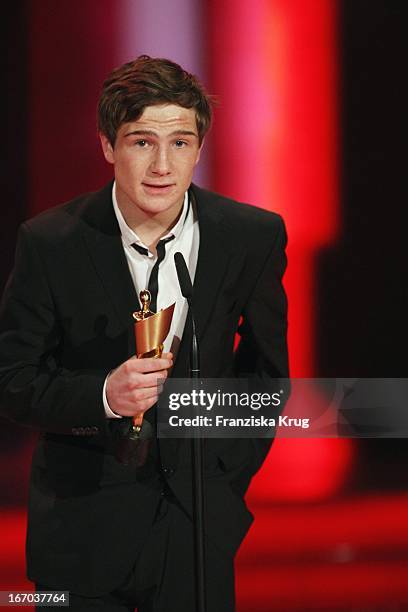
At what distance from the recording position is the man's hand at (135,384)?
1758 mm

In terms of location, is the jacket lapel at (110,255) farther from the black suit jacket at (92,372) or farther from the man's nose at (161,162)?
the man's nose at (161,162)

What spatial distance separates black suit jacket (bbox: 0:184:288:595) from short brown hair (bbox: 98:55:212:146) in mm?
165

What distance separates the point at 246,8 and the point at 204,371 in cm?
160

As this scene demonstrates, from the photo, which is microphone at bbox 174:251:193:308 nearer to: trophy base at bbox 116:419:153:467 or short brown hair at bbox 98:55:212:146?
trophy base at bbox 116:419:153:467

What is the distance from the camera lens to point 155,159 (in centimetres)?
216

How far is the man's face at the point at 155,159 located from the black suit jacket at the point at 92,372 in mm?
68

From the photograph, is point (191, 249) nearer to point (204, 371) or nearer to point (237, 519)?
point (204, 371)

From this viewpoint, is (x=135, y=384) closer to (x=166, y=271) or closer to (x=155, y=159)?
(x=166, y=271)

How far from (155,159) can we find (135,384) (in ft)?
1.87

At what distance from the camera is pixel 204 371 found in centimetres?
214

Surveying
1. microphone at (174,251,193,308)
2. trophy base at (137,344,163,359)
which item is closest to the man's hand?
trophy base at (137,344,163,359)

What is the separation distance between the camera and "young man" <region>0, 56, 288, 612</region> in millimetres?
2043

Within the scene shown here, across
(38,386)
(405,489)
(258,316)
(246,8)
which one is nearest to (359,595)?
(405,489)

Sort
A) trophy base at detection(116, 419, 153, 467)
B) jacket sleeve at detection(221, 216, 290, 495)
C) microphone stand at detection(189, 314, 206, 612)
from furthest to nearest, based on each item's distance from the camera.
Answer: jacket sleeve at detection(221, 216, 290, 495) < trophy base at detection(116, 419, 153, 467) < microphone stand at detection(189, 314, 206, 612)
